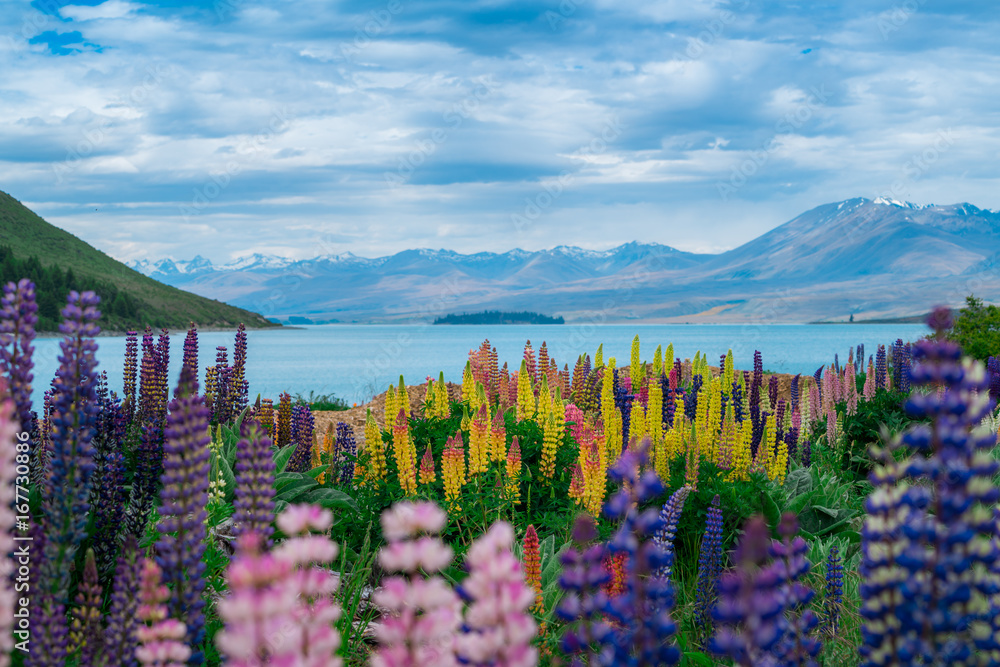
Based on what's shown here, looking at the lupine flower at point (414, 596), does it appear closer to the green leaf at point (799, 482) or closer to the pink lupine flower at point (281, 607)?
the pink lupine flower at point (281, 607)

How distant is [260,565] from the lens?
4.67 ft

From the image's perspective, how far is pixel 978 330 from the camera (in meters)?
19.4

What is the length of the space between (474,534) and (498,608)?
4.98 meters

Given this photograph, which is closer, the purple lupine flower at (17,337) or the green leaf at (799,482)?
the purple lupine flower at (17,337)

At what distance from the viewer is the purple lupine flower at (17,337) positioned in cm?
290

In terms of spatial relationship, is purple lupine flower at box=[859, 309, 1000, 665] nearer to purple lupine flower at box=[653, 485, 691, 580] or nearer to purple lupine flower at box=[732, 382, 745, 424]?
purple lupine flower at box=[653, 485, 691, 580]

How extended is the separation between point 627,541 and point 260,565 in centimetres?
90

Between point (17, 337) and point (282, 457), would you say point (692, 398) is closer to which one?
point (282, 457)

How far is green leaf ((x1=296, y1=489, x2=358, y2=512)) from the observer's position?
22.8 feet

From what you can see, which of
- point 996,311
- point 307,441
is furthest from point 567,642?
point 996,311

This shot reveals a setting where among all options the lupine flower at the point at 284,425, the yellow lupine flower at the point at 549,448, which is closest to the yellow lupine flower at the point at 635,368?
the yellow lupine flower at the point at 549,448

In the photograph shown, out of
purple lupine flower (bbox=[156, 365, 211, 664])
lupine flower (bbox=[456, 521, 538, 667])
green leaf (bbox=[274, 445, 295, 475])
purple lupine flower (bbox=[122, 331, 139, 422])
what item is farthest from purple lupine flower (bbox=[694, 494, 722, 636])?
purple lupine flower (bbox=[122, 331, 139, 422])

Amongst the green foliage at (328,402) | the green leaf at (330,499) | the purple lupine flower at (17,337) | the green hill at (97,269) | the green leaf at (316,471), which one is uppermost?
the green hill at (97,269)

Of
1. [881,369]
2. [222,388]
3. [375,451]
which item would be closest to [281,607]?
[375,451]
